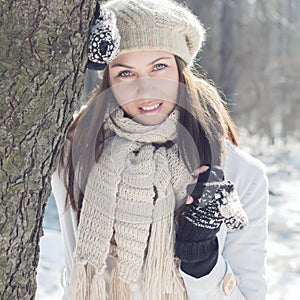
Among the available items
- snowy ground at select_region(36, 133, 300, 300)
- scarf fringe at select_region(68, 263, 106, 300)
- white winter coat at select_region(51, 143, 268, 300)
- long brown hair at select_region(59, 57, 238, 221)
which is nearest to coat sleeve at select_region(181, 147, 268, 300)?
white winter coat at select_region(51, 143, 268, 300)

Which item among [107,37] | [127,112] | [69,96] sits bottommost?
[127,112]

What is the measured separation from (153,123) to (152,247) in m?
0.40

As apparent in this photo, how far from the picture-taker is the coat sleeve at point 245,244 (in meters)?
1.81

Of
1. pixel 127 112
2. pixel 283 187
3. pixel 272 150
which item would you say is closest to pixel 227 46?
pixel 283 187

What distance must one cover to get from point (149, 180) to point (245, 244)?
0.39 metres

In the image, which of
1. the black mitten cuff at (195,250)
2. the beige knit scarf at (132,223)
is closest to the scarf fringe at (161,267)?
the beige knit scarf at (132,223)

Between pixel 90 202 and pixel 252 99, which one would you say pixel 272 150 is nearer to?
pixel 252 99

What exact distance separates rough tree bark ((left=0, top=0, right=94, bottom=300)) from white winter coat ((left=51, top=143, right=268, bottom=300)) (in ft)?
1.63

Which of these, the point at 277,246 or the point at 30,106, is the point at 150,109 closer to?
the point at 30,106

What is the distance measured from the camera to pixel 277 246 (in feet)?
19.1

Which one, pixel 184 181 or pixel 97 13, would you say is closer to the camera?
pixel 97 13

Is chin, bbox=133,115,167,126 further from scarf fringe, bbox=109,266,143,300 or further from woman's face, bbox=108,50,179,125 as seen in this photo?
scarf fringe, bbox=109,266,143,300

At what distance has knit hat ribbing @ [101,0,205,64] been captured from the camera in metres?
1.78

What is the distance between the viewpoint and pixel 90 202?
1824mm
